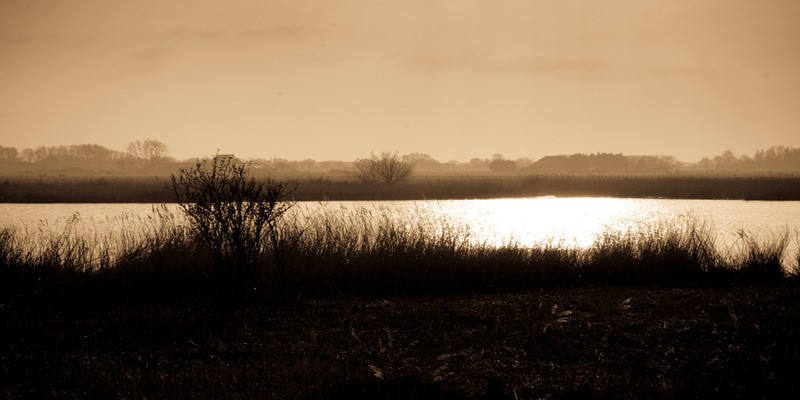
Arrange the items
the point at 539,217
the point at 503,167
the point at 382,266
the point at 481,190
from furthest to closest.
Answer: the point at 503,167 → the point at 481,190 → the point at 539,217 → the point at 382,266

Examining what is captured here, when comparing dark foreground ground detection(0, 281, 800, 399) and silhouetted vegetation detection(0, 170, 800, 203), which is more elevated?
silhouetted vegetation detection(0, 170, 800, 203)

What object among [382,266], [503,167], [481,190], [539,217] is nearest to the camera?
[382,266]

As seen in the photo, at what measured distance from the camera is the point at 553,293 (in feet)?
37.4

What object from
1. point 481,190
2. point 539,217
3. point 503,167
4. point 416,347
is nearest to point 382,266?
point 416,347

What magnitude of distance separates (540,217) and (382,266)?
2136 centimetres

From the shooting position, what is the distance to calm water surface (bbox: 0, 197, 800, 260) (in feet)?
72.2

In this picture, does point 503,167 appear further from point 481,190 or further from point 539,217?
point 539,217

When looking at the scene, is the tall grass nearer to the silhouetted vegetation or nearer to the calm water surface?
A: the calm water surface

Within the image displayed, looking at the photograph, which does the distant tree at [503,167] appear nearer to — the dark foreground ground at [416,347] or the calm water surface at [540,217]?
the calm water surface at [540,217]

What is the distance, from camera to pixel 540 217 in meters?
32.5

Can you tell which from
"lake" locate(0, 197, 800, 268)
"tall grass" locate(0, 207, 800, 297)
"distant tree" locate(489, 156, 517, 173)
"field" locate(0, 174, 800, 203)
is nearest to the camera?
"tall grass" locate(0, 207, 800, 297)

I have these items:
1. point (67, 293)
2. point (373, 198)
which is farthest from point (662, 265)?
point (373, 198)

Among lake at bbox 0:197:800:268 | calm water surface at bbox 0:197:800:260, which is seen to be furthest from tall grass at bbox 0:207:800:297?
calm water surface at bbox 0:197:800:260

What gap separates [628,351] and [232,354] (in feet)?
15.4
